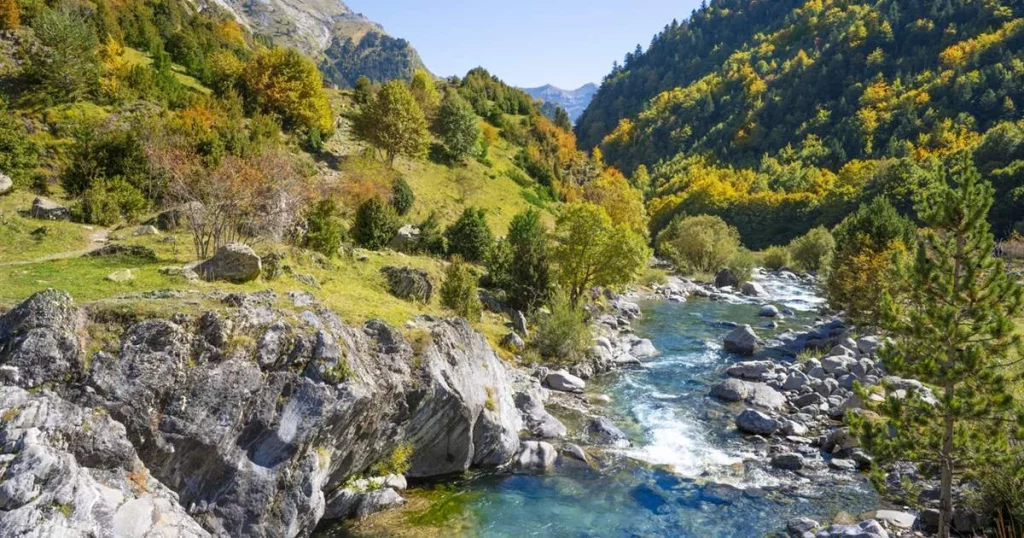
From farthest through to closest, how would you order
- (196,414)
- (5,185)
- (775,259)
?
1. (775,259)
2. (5,185)
3. (196,414)

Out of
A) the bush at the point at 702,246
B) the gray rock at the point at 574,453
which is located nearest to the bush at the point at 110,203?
the gray rock at the point at 574,453

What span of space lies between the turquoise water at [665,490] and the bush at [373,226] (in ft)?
58.6

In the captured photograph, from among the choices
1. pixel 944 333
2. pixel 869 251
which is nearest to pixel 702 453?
pixel 944 333

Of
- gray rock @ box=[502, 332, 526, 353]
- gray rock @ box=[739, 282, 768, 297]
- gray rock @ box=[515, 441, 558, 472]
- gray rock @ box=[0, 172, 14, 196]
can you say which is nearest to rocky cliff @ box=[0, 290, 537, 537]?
gray rock @ box=[515, 441, 558, 472]

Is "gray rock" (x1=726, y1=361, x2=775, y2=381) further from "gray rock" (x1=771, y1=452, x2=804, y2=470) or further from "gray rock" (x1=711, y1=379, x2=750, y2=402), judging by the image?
"gray rock" (x1=771, y1=452, x2=804, y2=470)

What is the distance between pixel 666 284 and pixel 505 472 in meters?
44.1

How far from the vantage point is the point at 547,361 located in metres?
26.9

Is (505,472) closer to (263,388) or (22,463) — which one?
(263,388)

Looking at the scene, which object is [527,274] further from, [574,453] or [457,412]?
[457,412]

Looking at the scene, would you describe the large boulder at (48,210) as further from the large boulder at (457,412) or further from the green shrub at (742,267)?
the green shrub at (742,267)

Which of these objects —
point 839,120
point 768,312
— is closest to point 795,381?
point 768,312

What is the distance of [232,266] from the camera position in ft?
58.7

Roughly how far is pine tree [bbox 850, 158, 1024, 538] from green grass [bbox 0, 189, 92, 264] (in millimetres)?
25604

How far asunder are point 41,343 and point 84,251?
13.9m
